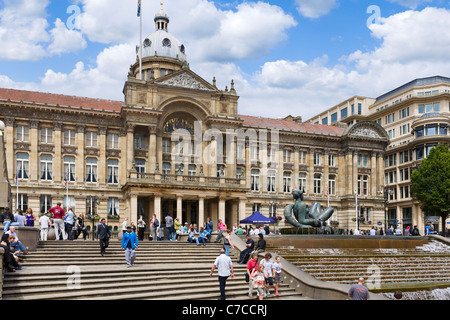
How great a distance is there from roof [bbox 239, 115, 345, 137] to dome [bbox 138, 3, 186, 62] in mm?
17069

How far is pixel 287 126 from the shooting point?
67.4 m

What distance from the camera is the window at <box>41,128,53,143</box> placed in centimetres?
5272

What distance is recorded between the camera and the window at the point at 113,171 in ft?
180

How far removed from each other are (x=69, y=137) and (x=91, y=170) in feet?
13.9

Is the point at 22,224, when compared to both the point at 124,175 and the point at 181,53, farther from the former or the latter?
the point at 181,53

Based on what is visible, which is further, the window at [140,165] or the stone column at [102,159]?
the window at [140,165]

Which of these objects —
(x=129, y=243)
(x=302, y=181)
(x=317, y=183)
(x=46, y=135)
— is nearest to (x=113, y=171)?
(x=46, y=135)

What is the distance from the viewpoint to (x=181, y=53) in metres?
76.1

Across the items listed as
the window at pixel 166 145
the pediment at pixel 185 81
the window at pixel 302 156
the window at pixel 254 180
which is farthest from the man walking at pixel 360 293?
the window at pixel 302 156

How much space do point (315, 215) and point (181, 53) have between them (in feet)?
161

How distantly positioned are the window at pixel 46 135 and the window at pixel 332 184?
117ft

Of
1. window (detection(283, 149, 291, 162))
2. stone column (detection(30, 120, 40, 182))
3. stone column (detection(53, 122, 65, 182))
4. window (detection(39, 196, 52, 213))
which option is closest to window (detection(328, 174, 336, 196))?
window (detection(283, 149, 291, 162))

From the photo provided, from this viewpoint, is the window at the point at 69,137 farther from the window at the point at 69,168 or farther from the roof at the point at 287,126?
the roof at the point at 287,126

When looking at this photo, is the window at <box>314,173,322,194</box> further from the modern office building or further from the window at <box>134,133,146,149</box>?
the window at <box>134,133,146,149</box>
